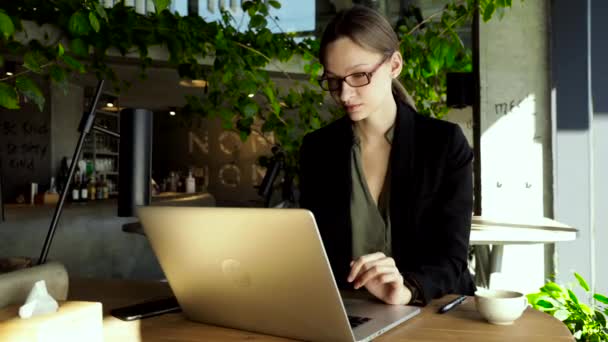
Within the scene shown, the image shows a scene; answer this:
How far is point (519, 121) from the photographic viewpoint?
290cm

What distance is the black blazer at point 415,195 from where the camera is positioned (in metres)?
1.37

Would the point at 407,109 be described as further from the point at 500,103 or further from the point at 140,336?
the point at 500,103

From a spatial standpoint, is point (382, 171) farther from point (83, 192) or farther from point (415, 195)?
point (83, 192)

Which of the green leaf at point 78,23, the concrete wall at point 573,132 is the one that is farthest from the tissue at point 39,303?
the concrete wall at point 573,132

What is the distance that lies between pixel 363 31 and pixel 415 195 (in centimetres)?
46

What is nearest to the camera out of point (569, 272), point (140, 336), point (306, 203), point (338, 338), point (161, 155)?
point (338, 338)

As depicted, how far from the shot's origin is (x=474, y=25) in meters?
3.08

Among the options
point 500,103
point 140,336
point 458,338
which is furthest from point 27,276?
point 500,103

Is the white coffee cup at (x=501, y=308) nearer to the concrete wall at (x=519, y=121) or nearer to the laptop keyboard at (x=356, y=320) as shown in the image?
the laptop keyboard at (x=356, y=320)

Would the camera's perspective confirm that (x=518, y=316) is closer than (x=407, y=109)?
Yes

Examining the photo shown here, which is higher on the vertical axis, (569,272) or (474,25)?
(474,25)

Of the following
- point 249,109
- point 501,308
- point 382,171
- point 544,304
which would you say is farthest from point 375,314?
point 249,109

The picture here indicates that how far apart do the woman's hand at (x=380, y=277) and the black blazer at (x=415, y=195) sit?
0.50 ft

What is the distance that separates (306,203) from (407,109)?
16.4 inches
